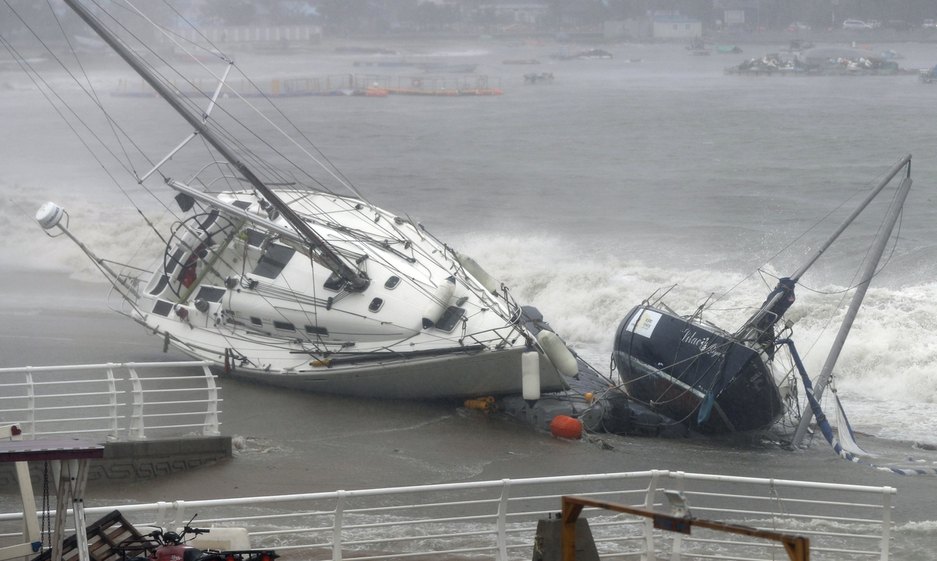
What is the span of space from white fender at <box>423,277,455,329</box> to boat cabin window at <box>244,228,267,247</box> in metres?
4.66

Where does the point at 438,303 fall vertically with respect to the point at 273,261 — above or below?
below

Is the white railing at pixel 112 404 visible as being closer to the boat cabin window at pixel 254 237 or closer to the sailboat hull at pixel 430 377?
the sailboat hull at pixel 430 377

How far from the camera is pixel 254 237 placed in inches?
1034

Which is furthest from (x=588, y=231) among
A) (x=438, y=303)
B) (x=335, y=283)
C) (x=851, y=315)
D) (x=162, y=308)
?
(x=851, y=315)

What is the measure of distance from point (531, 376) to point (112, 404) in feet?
24.7

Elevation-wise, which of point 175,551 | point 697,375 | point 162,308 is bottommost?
point 175,551

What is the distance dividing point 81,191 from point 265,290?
32.9 m

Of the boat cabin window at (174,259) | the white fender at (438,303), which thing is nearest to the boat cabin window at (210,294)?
the boat cabin window at (174,259)

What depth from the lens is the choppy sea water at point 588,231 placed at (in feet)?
65.6

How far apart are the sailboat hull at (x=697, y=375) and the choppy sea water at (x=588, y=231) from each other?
56 cm

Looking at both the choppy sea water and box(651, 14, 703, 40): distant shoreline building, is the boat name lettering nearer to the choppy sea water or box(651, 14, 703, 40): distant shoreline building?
the choppy sea water

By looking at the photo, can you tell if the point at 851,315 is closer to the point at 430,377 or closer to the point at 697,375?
the point at 697,375

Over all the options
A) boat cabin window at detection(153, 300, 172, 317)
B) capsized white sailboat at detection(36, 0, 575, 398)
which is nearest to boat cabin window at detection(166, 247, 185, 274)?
capsized white sailboat at detection(36, 0, 575, 398)

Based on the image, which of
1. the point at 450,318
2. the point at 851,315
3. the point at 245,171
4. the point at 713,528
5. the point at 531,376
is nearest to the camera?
the point at 713,528
